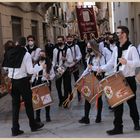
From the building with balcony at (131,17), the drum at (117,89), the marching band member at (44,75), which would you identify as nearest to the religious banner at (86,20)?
the building with balcony at (131,17)

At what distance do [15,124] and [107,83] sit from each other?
1.80 m

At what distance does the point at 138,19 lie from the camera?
28.0 metres

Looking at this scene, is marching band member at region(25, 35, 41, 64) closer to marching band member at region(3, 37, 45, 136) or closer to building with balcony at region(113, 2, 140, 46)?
marching band member at region(3, 37, 45, 136)

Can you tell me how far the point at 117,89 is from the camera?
297 inches

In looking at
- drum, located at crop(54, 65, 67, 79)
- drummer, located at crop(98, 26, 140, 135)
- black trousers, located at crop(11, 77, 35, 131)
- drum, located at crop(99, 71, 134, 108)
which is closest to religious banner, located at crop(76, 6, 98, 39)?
drum, located at crop(54, 65, 67, 79)

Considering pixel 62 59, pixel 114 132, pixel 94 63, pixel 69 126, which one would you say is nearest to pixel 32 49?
pixel 62 59

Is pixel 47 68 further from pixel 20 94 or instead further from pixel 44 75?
pixel 20 94

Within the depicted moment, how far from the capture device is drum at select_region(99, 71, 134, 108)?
7488mm

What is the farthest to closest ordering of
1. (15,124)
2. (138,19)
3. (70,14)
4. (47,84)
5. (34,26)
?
1. (70,14)
2. (138,19)
3. (34,26)
4. (47,84)
5. (15,124)

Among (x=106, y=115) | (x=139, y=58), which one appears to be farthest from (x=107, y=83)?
(x=106, y=115)

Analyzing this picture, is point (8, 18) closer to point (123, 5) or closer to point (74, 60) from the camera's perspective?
point (74, 60)

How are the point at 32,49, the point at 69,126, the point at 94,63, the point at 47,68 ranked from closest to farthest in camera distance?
the point at 69,126 < the point at 94,63 < the point at 47,68 < the point at 32,49

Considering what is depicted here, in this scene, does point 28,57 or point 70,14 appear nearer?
point 28,57

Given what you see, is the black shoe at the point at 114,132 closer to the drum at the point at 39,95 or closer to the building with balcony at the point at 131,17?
the drum at the point at 39,95
